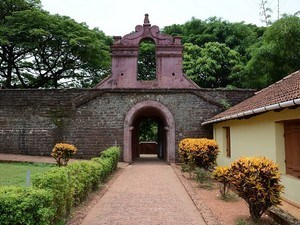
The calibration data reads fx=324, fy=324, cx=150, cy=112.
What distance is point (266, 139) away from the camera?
27.6 ft

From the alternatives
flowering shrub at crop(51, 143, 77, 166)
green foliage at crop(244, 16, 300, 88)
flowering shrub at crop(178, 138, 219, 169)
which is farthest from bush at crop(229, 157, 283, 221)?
green foliage at crop(244, 16, 300, 88)

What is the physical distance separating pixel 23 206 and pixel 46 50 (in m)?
23.0

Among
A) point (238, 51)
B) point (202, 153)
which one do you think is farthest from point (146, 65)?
point (202, 153)

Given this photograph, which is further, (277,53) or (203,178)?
(277,53)

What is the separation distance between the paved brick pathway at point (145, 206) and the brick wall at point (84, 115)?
231 inches

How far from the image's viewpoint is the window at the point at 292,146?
23.1 feet

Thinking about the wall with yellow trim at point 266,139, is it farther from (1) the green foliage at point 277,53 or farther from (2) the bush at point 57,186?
(1) the green foliage at point 277,53

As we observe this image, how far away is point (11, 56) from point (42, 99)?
10.6 m

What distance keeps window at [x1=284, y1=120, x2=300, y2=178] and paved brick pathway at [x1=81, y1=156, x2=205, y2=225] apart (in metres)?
2.37

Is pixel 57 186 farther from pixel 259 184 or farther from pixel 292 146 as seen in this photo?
pixel 292 146

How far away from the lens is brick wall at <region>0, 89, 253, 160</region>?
16078mm

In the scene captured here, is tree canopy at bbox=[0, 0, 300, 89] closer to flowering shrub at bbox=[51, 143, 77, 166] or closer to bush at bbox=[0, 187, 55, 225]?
flowering shrub at bbox=[51, 143, 77, 166]

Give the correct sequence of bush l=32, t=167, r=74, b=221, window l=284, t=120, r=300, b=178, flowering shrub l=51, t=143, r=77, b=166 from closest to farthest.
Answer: bush l=32, t=167, r=74, b=221, window l=284, t=120, r=300, b=178, flowering shrub l=51, t=143, r=77, b=166

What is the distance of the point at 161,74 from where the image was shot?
58.4 ft
